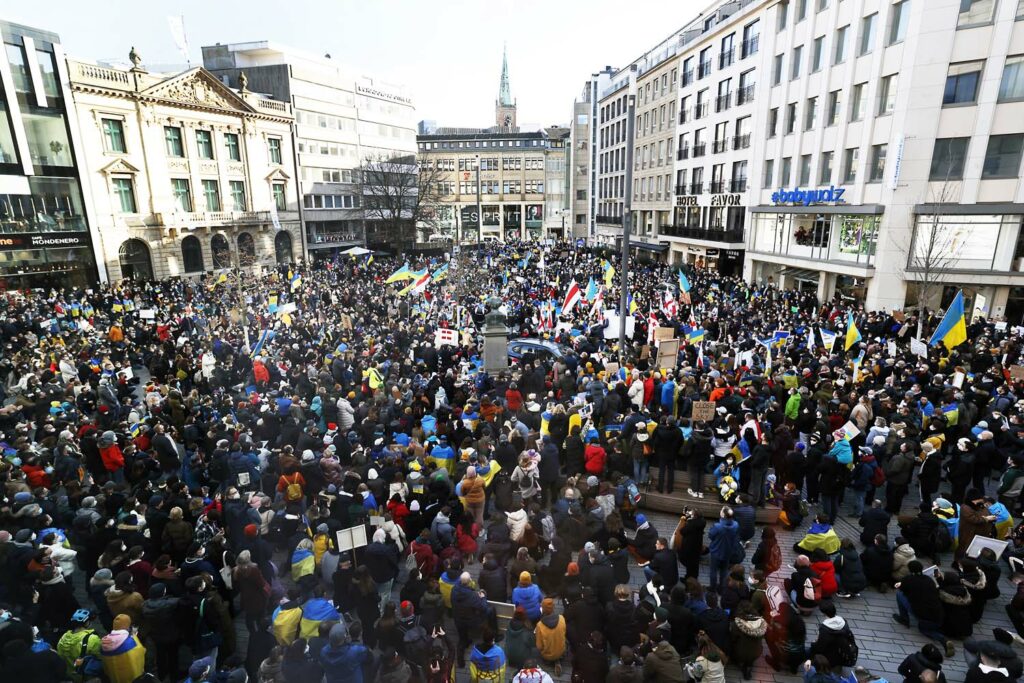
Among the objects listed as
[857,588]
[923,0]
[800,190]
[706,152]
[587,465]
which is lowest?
[857,588]

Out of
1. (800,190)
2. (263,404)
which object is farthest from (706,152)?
(263,404)

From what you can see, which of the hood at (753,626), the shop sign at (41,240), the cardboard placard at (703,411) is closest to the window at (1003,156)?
the cardboard placard at (703,411)

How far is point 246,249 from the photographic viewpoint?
4512 cm

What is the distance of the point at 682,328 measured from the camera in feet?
61.9

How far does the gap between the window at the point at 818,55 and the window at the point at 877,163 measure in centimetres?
631

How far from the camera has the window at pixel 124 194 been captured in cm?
3600

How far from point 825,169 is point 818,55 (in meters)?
6.01

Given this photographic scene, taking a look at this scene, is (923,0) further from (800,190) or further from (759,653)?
(759,653)

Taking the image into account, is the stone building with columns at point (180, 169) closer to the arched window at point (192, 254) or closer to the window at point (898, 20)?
the arched window at point (192, 254)

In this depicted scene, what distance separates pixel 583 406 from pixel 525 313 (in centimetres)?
1172

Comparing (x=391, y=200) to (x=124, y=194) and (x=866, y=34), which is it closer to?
(x=124, y=194)

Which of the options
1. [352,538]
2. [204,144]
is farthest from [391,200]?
[352,538]

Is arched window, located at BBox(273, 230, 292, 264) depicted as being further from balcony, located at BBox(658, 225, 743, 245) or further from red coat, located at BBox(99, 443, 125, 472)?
red coat, located at BBox(99, 443, 125, 472)

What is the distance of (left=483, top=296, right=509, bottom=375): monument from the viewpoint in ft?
57.4
